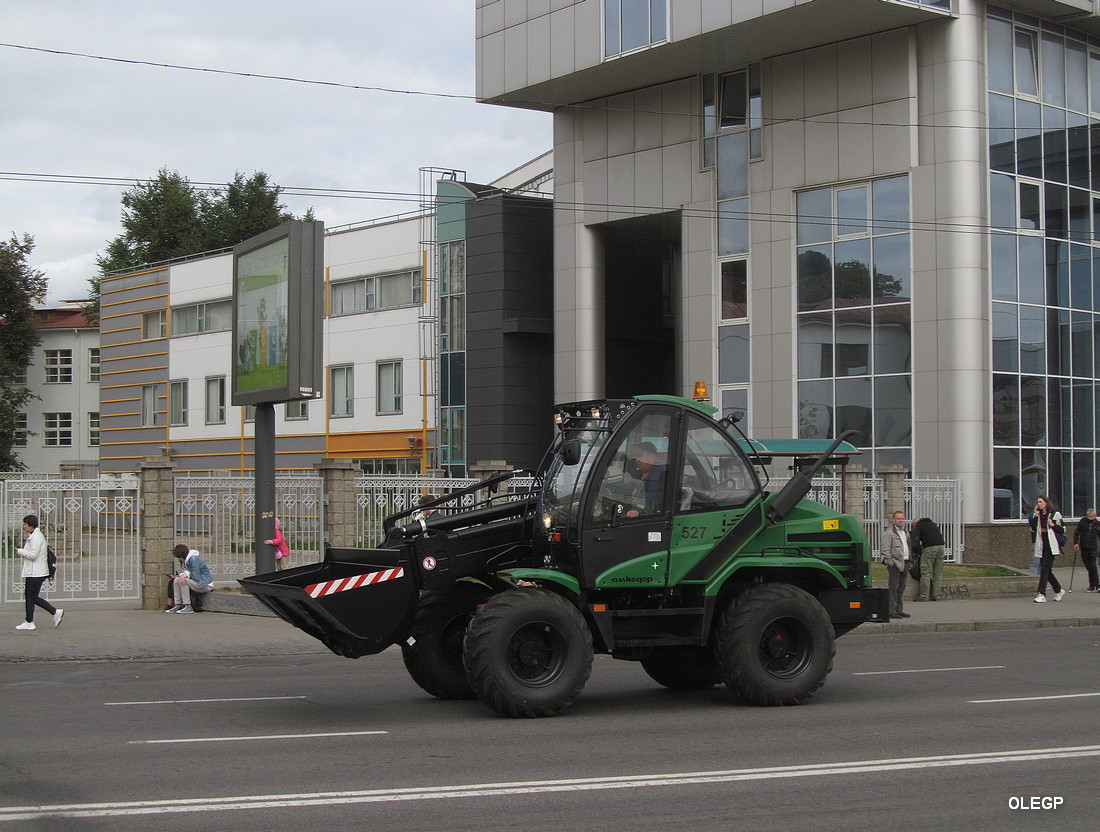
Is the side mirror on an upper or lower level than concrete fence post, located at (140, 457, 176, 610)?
upper

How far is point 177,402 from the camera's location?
5338 cm

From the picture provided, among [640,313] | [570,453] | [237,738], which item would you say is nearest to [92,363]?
[640,313]

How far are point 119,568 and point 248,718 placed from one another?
1217cm

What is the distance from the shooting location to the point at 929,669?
45.5ft

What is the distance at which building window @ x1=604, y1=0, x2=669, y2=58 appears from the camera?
30.3 m

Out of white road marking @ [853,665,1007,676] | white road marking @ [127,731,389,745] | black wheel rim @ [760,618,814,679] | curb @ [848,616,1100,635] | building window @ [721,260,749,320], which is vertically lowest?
curb @ [848,616,1100,635]

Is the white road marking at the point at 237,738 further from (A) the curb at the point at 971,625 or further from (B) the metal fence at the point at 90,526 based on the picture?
(B) the metal fence at the point at 90,526

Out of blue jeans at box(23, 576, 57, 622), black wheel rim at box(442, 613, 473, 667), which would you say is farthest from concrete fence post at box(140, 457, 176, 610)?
black wheel rim at box(442, 613, 473, 667)

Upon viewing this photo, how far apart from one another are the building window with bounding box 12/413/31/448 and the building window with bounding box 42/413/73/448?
104 cm

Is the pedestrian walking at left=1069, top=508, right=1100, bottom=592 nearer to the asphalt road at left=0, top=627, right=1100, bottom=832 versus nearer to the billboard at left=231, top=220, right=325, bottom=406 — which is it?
the asphalt road at left=0, top=627, right=1100, bottom=832

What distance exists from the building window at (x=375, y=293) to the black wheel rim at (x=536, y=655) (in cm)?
3430

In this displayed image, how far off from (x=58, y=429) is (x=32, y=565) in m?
57.9

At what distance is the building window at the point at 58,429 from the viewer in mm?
71188

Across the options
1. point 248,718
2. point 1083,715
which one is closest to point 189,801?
point 248,718
